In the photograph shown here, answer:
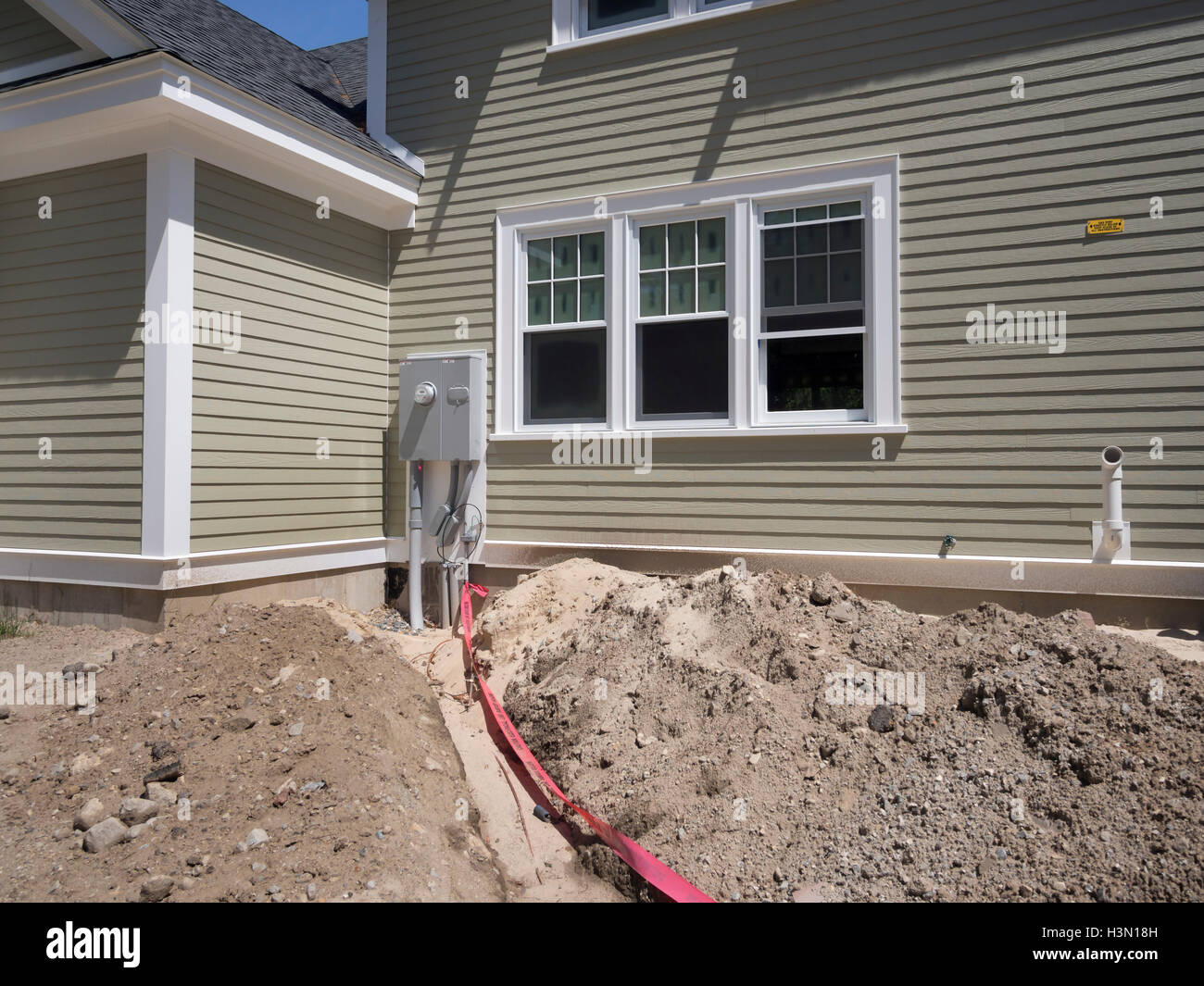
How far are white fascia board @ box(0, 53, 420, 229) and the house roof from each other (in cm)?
15

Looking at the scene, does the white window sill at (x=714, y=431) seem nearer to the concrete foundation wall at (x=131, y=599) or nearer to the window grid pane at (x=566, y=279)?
the window grid pane at (x=566, y=279)

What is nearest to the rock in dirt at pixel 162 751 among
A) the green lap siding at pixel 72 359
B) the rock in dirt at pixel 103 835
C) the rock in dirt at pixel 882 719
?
the rock in dirt at pixel 103 835

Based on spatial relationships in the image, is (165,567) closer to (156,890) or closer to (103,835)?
(103,835)

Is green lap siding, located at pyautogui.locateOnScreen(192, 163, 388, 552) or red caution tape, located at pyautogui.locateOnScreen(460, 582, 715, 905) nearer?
red caution tape, located at pyautogui.locateOnScreen(460, 582, 715, 905)

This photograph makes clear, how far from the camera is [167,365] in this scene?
19.8 feet

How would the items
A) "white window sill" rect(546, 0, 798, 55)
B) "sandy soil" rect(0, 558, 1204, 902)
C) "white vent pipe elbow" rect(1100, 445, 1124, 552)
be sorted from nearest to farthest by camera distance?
"sandy soil" rect(0, 558, 1204, 902)
"white vent pipe elbow" rect(1100, 445, 1124, 552)
"white window sill" rect(546, 0, 798, 55)

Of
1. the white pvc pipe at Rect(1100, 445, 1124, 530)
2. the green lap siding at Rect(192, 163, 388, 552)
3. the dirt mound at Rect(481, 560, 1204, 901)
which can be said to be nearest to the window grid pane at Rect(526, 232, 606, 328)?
the green lap siding at Rect(192, 163, 388, 552)

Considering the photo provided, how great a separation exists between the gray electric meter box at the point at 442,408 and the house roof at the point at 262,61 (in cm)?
195

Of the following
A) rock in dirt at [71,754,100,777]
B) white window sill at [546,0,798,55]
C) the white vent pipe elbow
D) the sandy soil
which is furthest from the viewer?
white window sill at [546,0,798,55]

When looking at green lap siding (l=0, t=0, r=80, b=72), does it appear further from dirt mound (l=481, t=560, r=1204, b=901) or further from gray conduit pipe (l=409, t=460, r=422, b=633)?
dirt mound (l=481, t=560, r=1204, b=901)

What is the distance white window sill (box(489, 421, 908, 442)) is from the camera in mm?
6199
